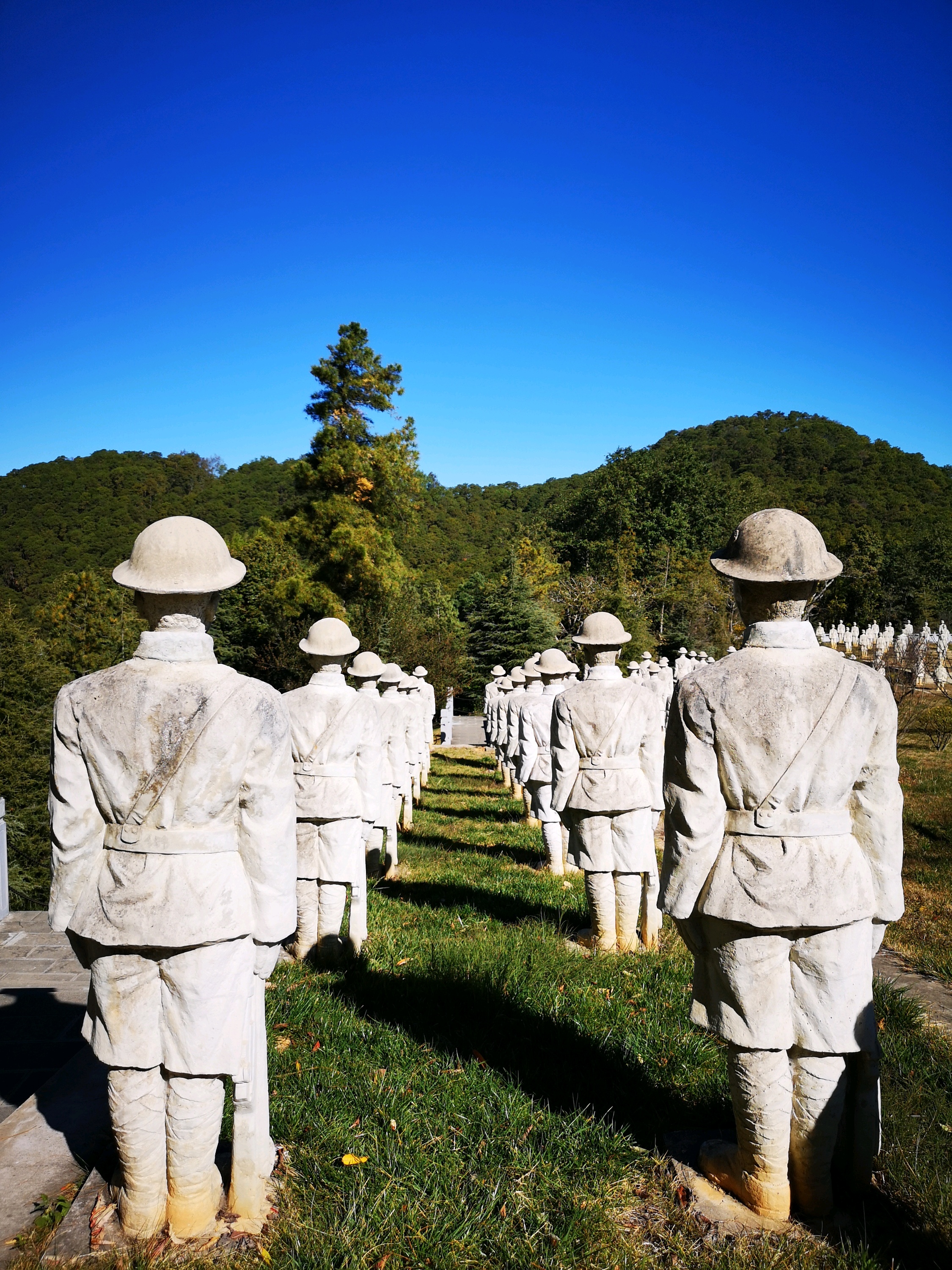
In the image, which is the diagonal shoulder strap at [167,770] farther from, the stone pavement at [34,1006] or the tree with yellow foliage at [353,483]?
the tree with yellow foliage at [353,483]

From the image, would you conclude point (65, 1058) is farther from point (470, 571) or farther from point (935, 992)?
point (470, 571)

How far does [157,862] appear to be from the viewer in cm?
296

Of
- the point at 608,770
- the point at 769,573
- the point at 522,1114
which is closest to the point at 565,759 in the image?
the point at 608,770

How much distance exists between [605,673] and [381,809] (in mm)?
3423

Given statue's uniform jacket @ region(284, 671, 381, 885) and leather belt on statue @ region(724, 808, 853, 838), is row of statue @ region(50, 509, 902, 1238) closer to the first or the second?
leather belt on statue @ region(724, 808, 853, 838)

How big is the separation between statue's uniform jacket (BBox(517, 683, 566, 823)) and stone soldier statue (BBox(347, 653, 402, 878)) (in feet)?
7.02

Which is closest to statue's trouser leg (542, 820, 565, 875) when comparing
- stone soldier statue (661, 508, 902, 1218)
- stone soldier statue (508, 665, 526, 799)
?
stone soldier statue (508, 665, 526, 799)

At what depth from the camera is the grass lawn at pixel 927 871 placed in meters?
6.91

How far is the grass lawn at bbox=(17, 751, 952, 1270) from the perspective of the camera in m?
3.09

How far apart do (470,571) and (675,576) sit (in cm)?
1716

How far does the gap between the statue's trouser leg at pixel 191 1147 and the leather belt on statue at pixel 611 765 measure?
424 centimetres

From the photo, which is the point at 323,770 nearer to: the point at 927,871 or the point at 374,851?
the point at 374,851

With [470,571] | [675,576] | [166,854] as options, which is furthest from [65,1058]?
[470,571]

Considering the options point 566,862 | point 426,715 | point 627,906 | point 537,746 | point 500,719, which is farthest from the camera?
point 500,719
